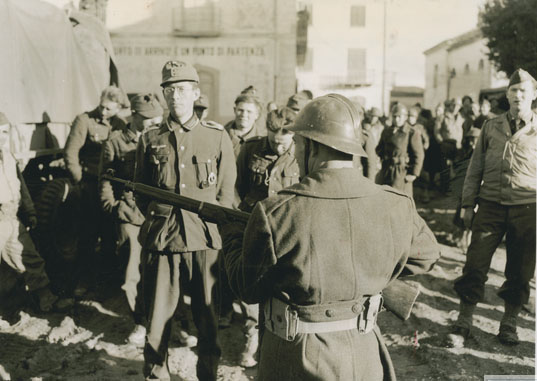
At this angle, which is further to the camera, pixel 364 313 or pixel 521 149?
pixel 521 149

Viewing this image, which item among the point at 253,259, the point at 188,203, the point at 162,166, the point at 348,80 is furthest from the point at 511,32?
the point at 348,80

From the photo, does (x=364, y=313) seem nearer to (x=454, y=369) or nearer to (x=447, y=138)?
(x=454, y=369)

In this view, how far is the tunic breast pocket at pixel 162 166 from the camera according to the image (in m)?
3.76

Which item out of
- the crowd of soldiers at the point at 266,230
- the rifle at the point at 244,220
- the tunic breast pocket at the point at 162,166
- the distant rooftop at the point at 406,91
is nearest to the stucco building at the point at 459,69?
the distant rooftop at the point at 406,91

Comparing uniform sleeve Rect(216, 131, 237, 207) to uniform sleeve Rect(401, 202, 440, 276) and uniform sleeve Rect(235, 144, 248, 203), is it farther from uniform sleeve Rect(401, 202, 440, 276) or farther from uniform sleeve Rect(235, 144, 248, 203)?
uniform sleeve Rect(401, 202, 440, 276)

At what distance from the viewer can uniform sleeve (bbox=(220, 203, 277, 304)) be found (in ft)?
7.18

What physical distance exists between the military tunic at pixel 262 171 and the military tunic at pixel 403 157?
13.7 feet

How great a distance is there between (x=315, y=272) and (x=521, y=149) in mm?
3288


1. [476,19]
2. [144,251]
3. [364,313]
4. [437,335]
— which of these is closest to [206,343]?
[144,251]

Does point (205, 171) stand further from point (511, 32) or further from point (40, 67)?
point (511, 32)

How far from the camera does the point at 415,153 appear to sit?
852 centimetres

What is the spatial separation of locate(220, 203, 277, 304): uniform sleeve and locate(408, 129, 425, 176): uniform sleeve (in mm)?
6443

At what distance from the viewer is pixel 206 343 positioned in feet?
12.5

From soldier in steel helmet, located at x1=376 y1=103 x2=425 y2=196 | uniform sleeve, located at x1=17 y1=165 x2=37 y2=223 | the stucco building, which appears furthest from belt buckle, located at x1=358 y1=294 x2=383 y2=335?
the stucco building
